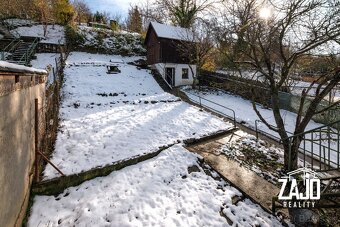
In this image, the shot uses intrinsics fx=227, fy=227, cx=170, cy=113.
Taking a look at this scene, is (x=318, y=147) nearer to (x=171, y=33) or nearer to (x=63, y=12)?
(x=171, y=33)

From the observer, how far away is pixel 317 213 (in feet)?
19.0

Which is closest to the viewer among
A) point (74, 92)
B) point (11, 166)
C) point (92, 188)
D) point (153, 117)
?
point (11, 166)

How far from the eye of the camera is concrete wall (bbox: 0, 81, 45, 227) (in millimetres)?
3281

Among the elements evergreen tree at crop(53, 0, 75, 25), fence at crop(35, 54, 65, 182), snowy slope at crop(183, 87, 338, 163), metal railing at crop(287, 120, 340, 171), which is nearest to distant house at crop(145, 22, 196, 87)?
snowy slope at crop(183, 87, 338, 163)

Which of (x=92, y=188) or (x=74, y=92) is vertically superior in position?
(x=74, y=92)

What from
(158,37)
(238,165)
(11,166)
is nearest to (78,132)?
(11,166)

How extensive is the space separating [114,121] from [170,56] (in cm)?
1493

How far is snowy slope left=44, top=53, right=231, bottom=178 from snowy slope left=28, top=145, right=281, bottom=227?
2.94 feet

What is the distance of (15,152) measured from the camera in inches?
158

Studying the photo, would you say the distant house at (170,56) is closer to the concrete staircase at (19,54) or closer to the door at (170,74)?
the door at (170,74)

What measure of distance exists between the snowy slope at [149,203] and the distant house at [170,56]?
17.7 m

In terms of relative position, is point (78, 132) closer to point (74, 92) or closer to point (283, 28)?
point (74, 92)

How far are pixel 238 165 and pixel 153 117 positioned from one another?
5226 mm

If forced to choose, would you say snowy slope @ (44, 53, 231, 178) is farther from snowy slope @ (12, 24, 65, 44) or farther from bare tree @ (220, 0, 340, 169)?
snowy slope @ (12, 24, 65, 44)
